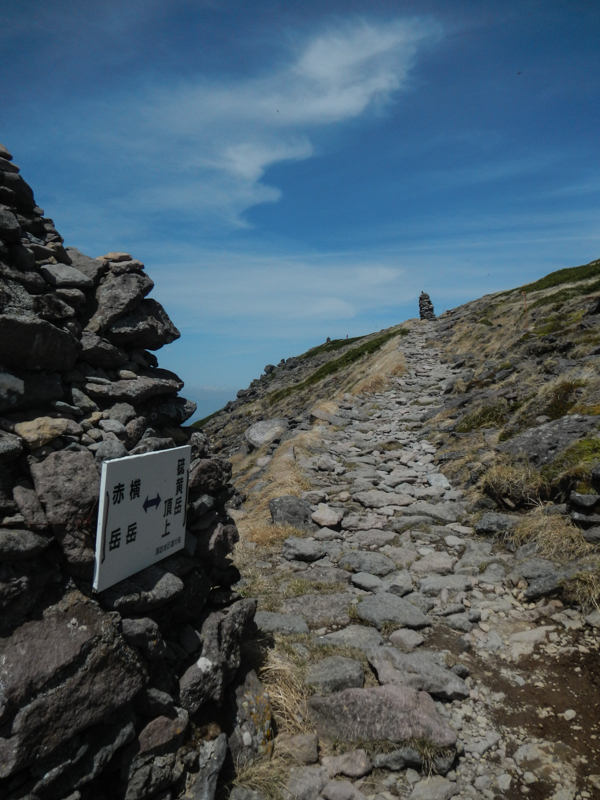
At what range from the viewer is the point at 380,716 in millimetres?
5184

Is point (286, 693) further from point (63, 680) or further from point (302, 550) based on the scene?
point (302, 550)

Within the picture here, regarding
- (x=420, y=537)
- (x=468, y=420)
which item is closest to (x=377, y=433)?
(x=468, y=420)

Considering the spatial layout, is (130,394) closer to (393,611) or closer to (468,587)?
(393,611)

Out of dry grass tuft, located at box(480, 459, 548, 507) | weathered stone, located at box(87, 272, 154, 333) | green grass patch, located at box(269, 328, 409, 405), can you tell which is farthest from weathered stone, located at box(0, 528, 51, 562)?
green grass patch, located at box(269, 328, 409, 405)

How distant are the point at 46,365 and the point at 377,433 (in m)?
14.1

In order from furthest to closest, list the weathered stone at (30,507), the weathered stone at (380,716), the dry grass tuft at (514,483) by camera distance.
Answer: the dry grass tuft at (514,483) < the weathered stone at (380,716) < the weathered stone at (30,507)

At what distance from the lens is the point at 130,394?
532cm

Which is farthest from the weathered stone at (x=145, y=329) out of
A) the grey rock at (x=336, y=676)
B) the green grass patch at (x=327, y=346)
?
the green grass patch at (x=327, y=346)

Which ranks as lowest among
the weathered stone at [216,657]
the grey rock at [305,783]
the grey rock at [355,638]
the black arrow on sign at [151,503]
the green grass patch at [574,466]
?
the grey rock at [305,783]

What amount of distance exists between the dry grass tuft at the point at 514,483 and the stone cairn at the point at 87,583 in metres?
6.53

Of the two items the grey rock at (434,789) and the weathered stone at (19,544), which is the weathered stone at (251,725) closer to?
the grey rock at (434,789)

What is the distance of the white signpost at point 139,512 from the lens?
14.0ft

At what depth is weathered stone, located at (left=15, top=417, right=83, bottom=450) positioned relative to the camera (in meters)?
4.21

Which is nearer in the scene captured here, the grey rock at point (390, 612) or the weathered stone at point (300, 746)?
the weathered stone at point (300, 746)
